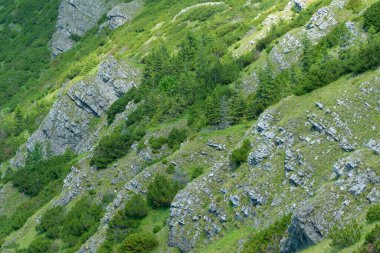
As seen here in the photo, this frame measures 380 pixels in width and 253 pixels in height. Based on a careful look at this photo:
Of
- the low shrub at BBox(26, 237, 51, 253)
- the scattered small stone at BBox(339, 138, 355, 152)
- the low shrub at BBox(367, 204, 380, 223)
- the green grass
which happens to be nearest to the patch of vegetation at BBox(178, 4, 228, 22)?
the low shrub at BBox(26, 237, 51, 253)

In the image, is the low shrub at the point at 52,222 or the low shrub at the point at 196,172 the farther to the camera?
the low shrub at the point at 52,222

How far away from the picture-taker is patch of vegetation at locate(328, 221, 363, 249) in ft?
103

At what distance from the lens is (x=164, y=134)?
221ft

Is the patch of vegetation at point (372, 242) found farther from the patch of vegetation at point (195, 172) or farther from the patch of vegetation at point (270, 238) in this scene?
the patch of vegetation at point (195, 172)

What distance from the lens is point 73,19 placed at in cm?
14538

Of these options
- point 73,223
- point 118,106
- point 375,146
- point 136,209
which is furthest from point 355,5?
point 73,223

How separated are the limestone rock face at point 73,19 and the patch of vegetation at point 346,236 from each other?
4455 inches

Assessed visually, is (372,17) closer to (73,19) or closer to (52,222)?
(52,222)

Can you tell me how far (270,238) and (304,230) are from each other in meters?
5.24

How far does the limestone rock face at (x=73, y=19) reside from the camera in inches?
5556

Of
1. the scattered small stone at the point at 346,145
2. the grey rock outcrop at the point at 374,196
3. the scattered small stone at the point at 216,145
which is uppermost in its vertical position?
the grey rock outcrop at the point at 374,196

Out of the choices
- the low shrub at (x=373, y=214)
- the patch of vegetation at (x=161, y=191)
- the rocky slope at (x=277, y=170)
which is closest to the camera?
the low shrub at (x=373, y=214)

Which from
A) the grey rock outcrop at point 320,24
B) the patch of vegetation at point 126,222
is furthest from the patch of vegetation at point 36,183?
the grey rock outcrop at point 320,24

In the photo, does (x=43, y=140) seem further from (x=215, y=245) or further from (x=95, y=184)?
(x=215, y=245)
